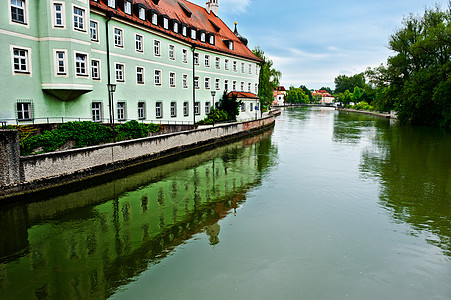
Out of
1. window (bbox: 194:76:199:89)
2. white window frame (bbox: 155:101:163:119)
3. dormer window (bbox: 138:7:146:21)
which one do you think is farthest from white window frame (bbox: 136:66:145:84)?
window (bbox: 194:76:199:89)

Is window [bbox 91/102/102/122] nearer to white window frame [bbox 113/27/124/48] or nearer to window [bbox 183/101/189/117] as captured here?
white window frame [bbox 113/27/124/48]

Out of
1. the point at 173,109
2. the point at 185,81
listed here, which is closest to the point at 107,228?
the point at 173,109

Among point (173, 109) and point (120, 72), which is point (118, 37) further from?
point (173, 109)

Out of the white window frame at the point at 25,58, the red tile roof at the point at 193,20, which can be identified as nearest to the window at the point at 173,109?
the red tile roof at the point at 193,20

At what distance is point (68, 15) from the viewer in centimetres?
1795

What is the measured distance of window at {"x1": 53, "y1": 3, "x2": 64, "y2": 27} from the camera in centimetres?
1773

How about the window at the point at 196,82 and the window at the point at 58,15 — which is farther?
the window at the point at 196,82

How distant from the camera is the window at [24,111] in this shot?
57.5 feet

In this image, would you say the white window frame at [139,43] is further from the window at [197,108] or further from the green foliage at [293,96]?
the green foliage at [293,96]

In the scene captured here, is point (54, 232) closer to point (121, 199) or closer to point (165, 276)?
point (121, 199)

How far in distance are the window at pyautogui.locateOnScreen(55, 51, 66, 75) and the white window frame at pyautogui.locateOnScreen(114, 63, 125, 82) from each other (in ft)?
17.7

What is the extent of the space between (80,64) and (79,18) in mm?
2565

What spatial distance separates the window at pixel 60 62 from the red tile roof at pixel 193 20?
15.0 ft

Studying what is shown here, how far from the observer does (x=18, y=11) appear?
1706 cm
